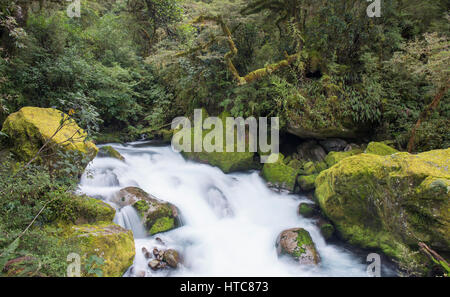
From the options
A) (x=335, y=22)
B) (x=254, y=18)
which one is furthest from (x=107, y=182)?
(x=335, y=22)

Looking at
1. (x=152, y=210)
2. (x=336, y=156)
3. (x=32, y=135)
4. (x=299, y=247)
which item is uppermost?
(x=32, y=135)

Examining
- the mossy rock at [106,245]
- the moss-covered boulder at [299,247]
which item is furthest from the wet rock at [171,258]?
the moss-covered boulder at [299,247]

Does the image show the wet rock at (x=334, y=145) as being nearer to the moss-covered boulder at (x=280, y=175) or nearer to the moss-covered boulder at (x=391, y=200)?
the moss-covered boulder at (x=280, y=175)

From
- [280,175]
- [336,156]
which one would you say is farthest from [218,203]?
[336,156]

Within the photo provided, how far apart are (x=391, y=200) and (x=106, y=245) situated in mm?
5019

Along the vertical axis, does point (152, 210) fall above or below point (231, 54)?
below

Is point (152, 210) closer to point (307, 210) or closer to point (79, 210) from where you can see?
point (79, 210)

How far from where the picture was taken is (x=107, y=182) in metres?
5.93

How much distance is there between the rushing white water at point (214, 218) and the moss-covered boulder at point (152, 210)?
141 mm

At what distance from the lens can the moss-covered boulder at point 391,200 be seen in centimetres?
363

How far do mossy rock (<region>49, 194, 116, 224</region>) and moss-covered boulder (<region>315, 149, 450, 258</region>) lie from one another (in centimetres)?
483

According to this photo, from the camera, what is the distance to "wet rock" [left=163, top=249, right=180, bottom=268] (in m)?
4.23

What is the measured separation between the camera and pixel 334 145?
7.88 meters

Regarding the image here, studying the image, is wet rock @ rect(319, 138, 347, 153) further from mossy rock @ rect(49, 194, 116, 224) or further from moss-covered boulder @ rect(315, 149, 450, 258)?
mossy rock @ rect(49, 194, 116, 224)
